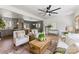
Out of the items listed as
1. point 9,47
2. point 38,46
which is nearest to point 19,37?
point 9,47

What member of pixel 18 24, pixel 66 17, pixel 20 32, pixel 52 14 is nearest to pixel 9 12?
pixel 18 24

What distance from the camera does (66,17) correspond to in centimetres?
151

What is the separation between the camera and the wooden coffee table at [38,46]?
1.45m

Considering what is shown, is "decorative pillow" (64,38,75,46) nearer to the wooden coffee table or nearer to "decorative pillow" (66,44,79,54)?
"decorative pillow" (66,44,79,54)

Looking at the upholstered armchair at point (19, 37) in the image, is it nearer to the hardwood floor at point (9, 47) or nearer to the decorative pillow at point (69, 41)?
the hardwood floor at point (9, 47)

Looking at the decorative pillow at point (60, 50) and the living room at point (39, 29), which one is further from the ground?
the living room at point (39, 29)

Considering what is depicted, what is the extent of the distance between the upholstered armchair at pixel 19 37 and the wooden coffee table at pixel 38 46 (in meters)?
0.12

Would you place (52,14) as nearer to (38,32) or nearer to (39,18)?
(39,18)

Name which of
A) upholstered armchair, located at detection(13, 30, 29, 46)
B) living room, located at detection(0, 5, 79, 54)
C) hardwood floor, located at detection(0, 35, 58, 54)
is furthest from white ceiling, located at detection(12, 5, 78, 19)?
hardwood floor, located at detection(0, 35, 58, 54)

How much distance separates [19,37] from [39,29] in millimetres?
373

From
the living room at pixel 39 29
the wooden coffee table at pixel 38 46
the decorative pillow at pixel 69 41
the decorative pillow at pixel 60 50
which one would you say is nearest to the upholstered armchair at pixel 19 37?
the living room at pixel 39 29

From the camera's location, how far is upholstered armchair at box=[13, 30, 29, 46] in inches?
57.8

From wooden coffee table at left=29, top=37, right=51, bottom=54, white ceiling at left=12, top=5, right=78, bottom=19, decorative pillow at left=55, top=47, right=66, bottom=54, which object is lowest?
decorative pillow at left=55, top=47, right=66, bottom=54
